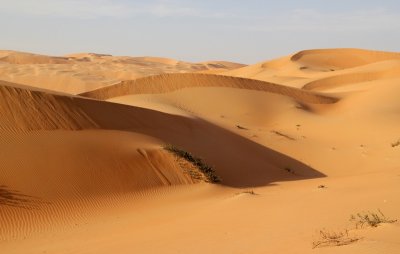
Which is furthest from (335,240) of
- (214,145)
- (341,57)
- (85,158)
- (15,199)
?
(341,57)

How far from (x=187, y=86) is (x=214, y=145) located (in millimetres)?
9835

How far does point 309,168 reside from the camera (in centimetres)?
1756

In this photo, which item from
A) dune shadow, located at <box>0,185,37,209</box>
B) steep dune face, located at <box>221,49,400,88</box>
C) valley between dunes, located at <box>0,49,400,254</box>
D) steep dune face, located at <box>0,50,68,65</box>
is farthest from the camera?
steep dune face, located at <box>0,50,68,65</box>

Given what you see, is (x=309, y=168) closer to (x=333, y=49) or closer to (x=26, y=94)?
(x=26, y=94)

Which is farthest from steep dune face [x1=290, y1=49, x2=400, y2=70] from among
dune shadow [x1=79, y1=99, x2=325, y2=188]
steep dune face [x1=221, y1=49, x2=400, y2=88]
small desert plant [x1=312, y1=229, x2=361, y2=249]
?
small desert plant [x1=312, y1=229, x2=361, y2=249]

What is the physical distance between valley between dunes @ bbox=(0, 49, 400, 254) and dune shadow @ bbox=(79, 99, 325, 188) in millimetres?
69

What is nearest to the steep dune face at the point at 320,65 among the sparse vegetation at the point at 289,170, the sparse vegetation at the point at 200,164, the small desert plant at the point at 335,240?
the sparse vegetation at the point at 289,170

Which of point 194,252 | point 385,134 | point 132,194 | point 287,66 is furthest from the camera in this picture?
point 287,66

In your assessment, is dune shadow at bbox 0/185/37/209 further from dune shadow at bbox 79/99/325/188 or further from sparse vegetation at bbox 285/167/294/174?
sparse vegetation at bbox 285/167/294/174

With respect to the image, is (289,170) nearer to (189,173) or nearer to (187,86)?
(189,173)

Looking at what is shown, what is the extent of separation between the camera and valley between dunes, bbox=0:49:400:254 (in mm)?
7723

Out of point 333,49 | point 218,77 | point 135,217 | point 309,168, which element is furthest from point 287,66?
point 135,217

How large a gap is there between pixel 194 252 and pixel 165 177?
6337mm

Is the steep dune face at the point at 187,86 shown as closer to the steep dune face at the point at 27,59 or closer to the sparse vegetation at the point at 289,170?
the sparse vegetation at the point at 289,170
